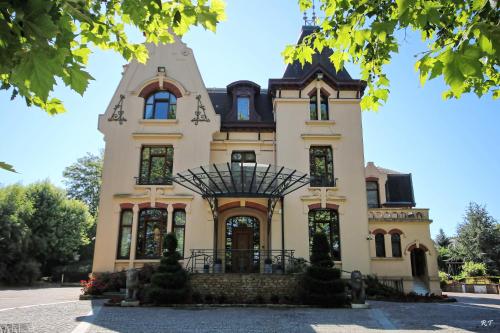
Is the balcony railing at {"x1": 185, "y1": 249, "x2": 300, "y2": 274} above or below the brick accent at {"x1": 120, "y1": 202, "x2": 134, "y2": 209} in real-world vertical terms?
below

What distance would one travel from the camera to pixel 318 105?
67.8ft

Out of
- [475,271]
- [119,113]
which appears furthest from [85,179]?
[475,271]

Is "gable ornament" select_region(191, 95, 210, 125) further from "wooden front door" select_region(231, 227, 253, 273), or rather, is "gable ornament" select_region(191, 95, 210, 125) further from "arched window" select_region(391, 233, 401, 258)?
"arched window" select_region(391, 233, 401, 258)

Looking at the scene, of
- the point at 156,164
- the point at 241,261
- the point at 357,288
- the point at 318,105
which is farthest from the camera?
the point at 318,105

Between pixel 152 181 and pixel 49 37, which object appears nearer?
pixel 49 37

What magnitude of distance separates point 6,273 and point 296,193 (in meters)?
21.3

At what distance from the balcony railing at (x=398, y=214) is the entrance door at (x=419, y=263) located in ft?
6.85

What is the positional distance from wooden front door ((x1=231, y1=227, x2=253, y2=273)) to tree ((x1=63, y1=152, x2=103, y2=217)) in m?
36.2

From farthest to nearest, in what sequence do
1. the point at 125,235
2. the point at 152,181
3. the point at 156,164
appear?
1. the point at 156,164
2. the point at 152,181
3. the point at 125,235

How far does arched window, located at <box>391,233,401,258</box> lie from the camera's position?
20984 millimetres

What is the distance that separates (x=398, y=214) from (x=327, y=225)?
192 inches

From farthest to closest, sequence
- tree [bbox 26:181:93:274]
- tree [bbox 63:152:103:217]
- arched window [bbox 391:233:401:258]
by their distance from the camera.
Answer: tree [bbox 63:152:103:217] → tree [bbox 26:181:93:274] → arched window [bbox 391:233:401:258]

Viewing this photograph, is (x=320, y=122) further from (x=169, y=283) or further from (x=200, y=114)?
(x=169, y=283)

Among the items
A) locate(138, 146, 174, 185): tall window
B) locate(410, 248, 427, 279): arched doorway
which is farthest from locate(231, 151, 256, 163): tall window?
locate(410, 248, 427, 279): arched doorway
